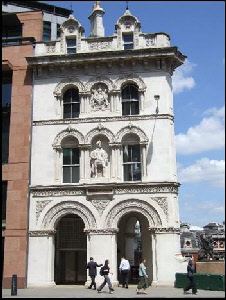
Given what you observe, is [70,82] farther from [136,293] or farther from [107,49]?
[136,293]

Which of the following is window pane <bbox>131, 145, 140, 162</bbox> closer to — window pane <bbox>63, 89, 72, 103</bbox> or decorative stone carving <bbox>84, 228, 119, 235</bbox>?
decorative stone carving <bbox>84, 228, 119, 235</bbox>

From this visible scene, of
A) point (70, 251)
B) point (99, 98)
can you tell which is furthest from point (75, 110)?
point (70, 251)

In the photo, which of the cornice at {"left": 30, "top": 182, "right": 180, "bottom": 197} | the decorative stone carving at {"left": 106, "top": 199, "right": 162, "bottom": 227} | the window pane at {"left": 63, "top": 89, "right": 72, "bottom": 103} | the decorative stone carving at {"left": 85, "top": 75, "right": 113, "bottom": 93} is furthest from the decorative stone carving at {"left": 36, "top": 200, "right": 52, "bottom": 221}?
the decorative stone carving at {"left": 85, "top": 75, "right": 113, "bottom": 93}

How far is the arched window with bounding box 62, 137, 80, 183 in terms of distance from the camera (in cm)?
2784

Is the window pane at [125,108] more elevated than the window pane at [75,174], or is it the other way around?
the window pane at [125,108]

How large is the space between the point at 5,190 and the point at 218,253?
3137 centimetres

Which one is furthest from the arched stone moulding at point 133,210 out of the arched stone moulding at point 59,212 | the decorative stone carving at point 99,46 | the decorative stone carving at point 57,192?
the decorative stone carving at point 99,46

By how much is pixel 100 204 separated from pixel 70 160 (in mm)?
3800

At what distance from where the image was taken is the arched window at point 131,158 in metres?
27.2

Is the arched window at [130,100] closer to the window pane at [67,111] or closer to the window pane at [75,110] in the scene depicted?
the window pane at [75,110]

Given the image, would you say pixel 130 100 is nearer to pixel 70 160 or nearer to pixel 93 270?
pixel 70 160

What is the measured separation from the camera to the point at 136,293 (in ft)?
72.0

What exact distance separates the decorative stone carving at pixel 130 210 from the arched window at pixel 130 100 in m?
6.17

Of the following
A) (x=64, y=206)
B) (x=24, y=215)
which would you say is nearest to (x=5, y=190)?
(x=24, y=215)
